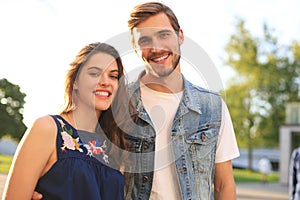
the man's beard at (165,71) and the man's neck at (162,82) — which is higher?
the man's beard at (165,71)

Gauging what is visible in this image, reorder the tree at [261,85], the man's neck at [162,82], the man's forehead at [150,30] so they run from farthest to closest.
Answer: the tree at [261,85]
the man's neck at [162,82]
the man's forehead at [150,30]

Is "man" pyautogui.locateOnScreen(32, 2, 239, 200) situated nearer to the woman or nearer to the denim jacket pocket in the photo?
the denim jacket pocket

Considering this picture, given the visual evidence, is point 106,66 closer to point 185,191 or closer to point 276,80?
point 185,191

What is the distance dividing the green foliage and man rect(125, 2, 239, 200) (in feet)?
109

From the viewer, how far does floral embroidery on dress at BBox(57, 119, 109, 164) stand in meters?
2.36

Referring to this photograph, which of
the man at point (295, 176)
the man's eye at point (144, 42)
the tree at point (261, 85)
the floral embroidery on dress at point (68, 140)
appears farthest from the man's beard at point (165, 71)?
the tree at point (261, 85)

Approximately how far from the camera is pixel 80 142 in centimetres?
245

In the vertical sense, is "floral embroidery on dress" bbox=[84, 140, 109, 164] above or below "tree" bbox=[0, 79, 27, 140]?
below

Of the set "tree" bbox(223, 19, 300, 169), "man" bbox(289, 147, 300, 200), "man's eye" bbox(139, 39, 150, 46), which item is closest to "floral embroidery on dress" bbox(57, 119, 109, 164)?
"man's eye" bbox(139, 39, 150, 46)

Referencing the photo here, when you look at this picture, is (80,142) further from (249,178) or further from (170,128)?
(249,178)

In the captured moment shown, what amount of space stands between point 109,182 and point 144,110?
0.47 m

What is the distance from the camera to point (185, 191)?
2691 millimetres

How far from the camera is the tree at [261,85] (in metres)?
35.8

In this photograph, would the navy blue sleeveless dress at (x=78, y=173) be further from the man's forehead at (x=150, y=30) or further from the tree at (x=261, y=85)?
the tree at (x=261, y=85)
